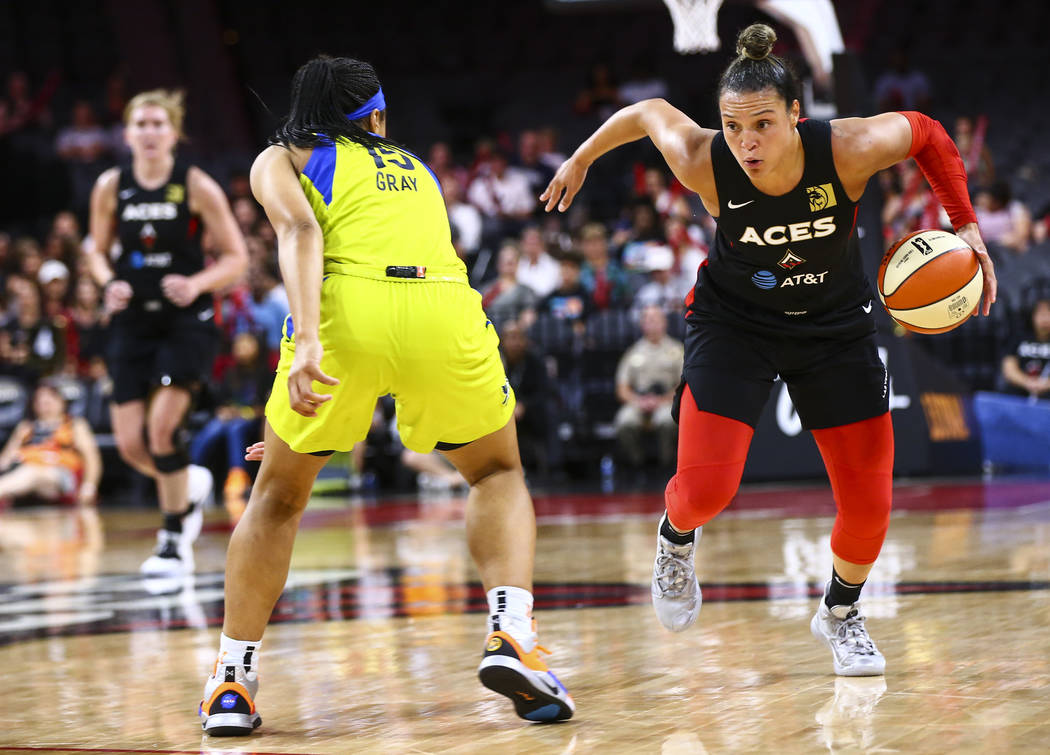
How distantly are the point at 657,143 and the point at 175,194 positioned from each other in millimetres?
3828

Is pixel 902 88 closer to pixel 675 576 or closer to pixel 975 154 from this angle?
pixel 975 154

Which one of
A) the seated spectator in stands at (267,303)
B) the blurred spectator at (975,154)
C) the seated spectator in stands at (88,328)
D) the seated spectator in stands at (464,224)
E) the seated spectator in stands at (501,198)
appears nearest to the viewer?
the seated spectator in stands at (88,328)

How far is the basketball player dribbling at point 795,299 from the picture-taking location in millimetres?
3658

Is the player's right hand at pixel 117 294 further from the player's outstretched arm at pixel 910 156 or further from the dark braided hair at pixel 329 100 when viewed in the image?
the player's outstretched arm at pixel 910 156

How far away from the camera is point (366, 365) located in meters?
3.33

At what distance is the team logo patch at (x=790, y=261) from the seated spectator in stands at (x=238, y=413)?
8856 mm

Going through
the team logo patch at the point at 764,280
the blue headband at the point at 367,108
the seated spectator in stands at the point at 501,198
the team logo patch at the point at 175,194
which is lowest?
the team logo patch at the point at 764,280

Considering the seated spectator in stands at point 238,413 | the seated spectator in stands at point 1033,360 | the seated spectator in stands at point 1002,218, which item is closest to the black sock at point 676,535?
the seated spectator in stands at point 1033,360

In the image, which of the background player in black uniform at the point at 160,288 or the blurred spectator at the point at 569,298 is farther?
the blurred spectator at the point at 569,298

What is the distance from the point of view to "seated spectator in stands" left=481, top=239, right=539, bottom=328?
41.0 ft

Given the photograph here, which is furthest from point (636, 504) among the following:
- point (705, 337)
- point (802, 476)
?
point (705, 337)

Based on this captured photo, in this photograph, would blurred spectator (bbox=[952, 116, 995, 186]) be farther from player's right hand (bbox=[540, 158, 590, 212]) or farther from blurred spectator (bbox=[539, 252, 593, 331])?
player's right hand (bbox=[540, 158, 590, 212])

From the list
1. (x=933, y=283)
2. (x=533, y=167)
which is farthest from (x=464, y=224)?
(x=933, y=283)

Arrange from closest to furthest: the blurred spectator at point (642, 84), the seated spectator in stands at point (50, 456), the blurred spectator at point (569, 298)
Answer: the seated spectator in stands at point (50, 456)
the blurred spectator at point (569, 298)
the blurred spectator at point (642, 84)
